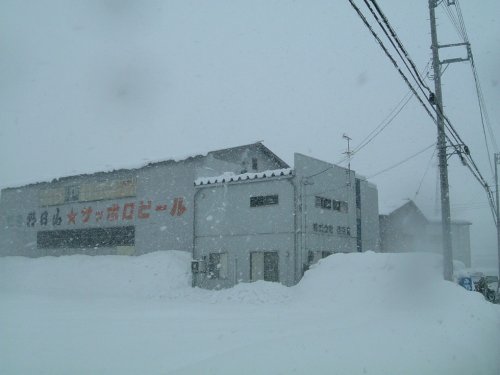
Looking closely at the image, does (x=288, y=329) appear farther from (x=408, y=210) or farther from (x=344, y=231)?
(x=408, y=210)

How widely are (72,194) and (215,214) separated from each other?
11.2 meters

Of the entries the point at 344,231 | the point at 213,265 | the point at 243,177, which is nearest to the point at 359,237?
the point at 344,231

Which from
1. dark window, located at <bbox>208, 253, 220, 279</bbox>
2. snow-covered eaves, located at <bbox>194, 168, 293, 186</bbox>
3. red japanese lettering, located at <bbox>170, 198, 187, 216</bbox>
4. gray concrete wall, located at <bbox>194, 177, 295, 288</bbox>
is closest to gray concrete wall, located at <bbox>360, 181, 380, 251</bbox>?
gray concrete wall, located at <bbox>194, 177, 295, 288</bbox>

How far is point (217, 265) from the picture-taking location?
2241 cm

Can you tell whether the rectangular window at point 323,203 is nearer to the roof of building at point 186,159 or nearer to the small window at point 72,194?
the roof of building at point 186,159

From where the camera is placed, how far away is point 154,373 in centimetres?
661

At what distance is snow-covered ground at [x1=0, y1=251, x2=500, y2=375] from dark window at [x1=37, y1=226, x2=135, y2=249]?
483cm

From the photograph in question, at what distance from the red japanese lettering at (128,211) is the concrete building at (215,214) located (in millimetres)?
57

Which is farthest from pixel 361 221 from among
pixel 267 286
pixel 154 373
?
pixel 154 373

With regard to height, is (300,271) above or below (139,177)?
below

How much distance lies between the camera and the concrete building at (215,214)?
21.0 metres

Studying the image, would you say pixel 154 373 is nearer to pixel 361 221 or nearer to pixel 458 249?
pixel 361 221

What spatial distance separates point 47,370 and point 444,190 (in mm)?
13734

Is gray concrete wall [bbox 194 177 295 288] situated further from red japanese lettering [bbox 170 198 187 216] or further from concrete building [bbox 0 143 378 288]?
red japanese lettering [bbox 170 198 187 216]
